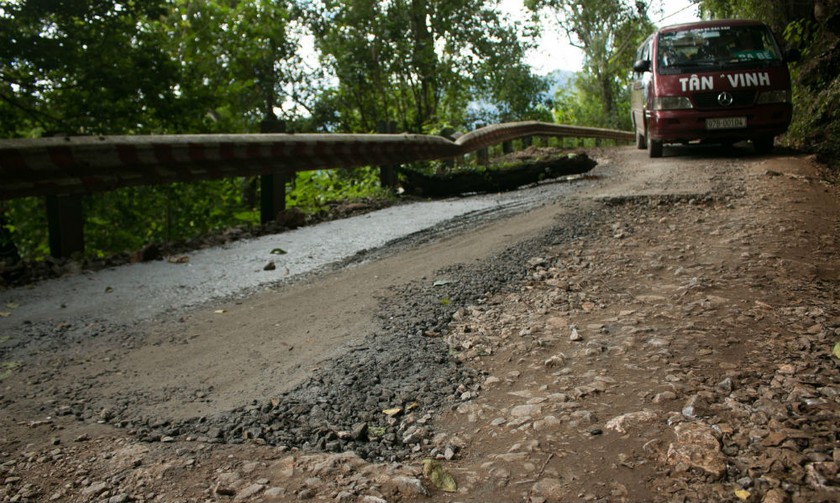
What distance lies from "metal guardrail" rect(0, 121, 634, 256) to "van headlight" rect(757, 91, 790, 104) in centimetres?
566

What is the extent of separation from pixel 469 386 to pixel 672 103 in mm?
9126

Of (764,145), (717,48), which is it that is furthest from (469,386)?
(717,48)

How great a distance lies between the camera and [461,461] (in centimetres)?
216

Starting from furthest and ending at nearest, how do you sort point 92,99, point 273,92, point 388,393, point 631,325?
point 273,92 → point 92,99 → point 631,325 → point 388,393

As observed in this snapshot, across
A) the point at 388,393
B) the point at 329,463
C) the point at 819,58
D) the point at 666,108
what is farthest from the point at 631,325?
the point at 819,58

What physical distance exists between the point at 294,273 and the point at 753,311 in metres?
2.92

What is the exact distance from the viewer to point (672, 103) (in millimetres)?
10617

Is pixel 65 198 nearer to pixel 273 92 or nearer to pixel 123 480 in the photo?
pixel 123 480

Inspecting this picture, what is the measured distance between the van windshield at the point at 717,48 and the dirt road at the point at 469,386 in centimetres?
687

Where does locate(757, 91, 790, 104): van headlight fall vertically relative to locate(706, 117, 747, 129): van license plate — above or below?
above

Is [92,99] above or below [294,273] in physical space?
above

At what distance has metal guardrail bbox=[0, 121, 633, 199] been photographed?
4863mm

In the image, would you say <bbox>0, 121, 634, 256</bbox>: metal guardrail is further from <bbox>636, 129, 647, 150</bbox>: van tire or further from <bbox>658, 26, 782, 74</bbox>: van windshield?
<bbox>636, 129, 647, 150</bbox>: van tire

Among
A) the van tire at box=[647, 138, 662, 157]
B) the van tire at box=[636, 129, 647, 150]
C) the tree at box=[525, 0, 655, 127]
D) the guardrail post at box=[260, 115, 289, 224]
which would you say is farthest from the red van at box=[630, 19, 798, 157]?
the tree at box=[525, 0, 655, 127]
